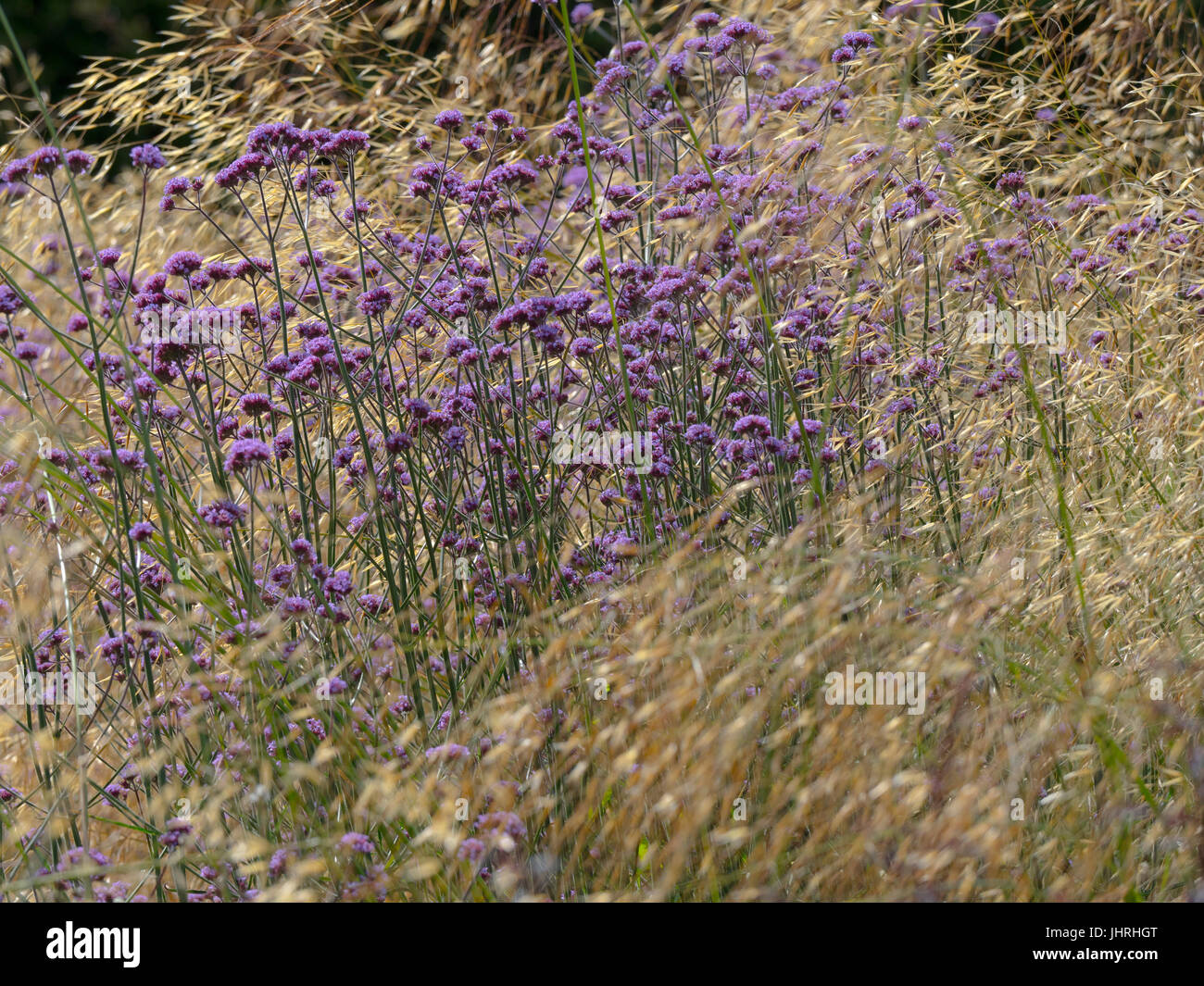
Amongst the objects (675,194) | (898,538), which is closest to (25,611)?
(898,538)

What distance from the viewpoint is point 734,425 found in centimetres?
188

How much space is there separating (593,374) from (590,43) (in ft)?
24.9

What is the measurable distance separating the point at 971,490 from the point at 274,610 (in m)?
1.36

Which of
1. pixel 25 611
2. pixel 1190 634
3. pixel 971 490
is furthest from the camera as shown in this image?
pixel 971 490

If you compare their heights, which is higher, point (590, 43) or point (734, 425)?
point (590, 43)

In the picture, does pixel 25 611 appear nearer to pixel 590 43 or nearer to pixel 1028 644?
pixel 1028 644

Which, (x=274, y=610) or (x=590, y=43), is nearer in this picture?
(x=274, y=610)

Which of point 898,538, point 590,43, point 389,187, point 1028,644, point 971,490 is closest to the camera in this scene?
point 1028,644

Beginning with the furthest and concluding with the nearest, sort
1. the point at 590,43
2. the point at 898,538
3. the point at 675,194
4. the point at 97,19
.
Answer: the point at 97,19
the point at 590,43
the point at 675,194
the point at 898,538
